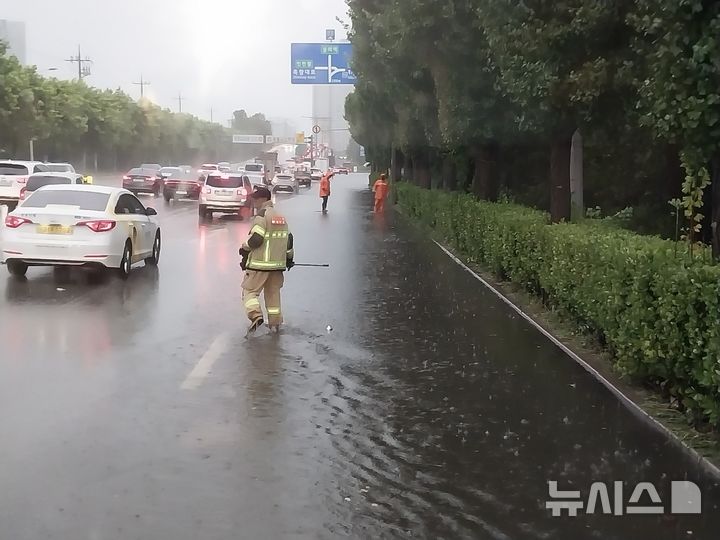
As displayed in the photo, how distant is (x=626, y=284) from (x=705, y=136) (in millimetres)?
1602

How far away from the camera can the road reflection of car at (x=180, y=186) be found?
154 ft

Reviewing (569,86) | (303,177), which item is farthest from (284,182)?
(569,86)

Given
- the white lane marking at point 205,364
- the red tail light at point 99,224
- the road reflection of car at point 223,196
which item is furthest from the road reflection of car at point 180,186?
the white lane marking at point 205,364

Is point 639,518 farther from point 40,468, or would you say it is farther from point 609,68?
point 609,68

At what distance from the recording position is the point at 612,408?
760 cm

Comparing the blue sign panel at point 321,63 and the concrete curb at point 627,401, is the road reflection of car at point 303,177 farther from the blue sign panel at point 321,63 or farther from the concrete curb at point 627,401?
the concrete curb at point 627,401

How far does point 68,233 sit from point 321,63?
25.9m

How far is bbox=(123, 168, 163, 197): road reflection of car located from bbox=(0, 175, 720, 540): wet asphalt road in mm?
38557

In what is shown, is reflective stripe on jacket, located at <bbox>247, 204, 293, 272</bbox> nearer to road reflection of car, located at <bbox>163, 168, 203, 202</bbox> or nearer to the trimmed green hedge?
the trimmed green hedge

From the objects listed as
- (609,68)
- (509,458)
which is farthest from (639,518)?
(609,68)

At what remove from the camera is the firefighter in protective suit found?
10.4 metres

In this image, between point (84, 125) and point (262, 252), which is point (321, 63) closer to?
point (262, 252)

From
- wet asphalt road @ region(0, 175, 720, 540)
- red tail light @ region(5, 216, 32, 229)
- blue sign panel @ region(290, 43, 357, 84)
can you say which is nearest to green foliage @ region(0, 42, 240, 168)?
blue sign panel @ region(290, 43, 357, 84)

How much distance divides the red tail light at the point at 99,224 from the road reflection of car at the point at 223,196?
1835 cm
